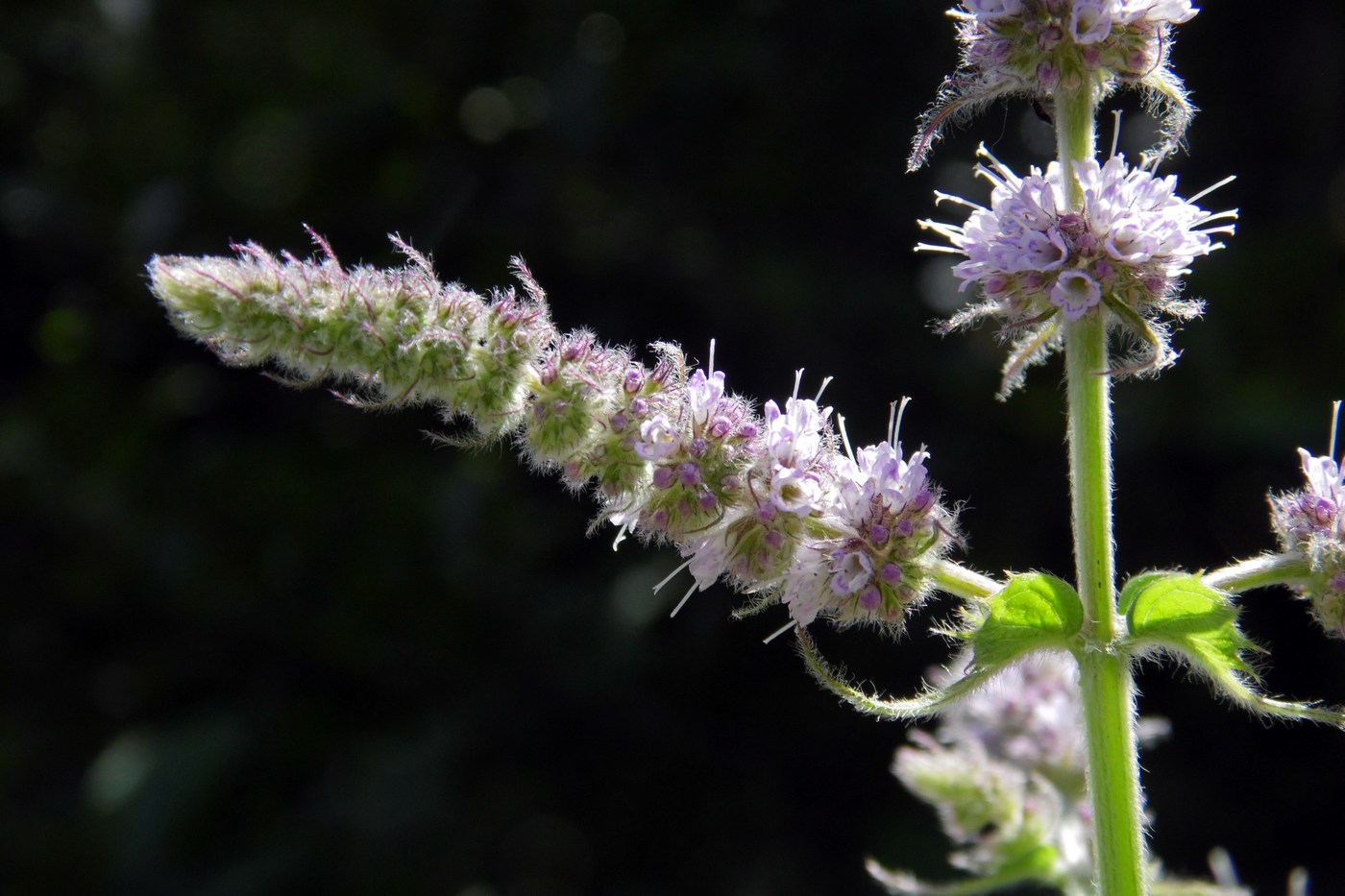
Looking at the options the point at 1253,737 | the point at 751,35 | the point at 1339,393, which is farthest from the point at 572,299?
the point at 1253,737

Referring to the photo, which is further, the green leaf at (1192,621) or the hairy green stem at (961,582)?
the hairy green stem at (961,582)

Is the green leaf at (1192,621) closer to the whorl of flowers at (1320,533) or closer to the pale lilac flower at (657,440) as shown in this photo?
the whorl of flowers at (1320,533)

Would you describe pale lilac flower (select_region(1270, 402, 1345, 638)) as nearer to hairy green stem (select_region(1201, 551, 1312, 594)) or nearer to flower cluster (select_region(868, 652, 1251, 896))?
hairy green stem (select_region(1201, 551, 1312, 594))

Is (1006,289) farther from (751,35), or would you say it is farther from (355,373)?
(751,35)

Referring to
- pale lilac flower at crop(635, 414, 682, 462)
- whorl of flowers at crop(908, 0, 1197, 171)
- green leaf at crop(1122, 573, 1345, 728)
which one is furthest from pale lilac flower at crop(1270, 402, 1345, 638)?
pale lilac flower at crop(635, 414, 682, 462)

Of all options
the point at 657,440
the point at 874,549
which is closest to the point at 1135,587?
the point at 874,549

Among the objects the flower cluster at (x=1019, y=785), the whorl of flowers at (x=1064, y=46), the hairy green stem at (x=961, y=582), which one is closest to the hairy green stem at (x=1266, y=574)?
the hairy green stem at (x=961, y=582)

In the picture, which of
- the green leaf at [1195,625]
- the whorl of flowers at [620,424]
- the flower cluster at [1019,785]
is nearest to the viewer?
the green leaf at [1195,625]
